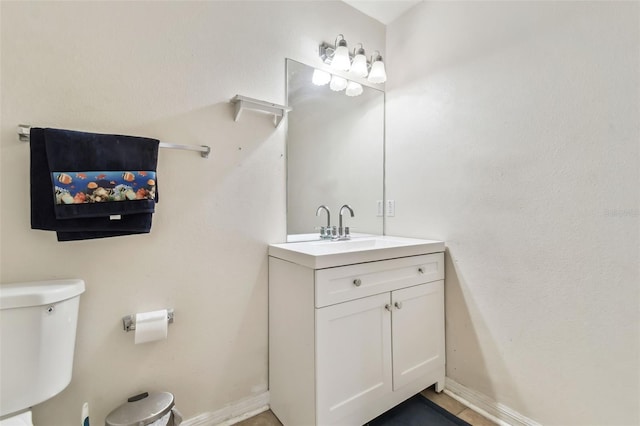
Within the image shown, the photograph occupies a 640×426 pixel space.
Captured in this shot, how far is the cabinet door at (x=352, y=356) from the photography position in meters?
1.26

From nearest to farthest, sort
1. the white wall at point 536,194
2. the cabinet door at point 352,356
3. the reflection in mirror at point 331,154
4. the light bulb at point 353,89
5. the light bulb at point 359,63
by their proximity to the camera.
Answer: the white wall at point 536,194 < the cabinet door at point 352,356 < the reflection in mirror at point 331,154 < the light bulb at point 359,63 < the light bulb at point 353,89

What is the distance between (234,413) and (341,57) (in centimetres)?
209

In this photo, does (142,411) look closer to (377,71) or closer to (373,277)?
(373,277)

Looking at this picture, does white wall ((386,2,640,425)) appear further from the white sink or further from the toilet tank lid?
the toilet tank lid

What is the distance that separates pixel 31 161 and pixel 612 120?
7.13ft

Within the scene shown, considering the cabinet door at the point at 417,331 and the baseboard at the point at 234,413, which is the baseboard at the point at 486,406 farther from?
the baseboard at the point at 234,413

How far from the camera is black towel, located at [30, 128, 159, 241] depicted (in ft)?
3.33

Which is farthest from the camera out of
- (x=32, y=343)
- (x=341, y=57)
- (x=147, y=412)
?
(x=341, y=57)

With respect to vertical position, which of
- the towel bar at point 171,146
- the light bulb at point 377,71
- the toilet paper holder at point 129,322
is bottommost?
the toilet paper holder at point 129,322

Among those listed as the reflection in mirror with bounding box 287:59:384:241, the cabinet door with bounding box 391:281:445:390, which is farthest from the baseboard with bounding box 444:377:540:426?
the reflection in mirror with bounding box 287:59:384:241

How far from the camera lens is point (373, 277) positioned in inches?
55.7

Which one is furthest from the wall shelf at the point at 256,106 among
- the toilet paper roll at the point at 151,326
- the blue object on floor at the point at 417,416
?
the blue object on floor at the point at 417,416

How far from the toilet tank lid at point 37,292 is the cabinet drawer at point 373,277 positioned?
2.97 ft

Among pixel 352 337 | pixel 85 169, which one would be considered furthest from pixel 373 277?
pixel 85 169
